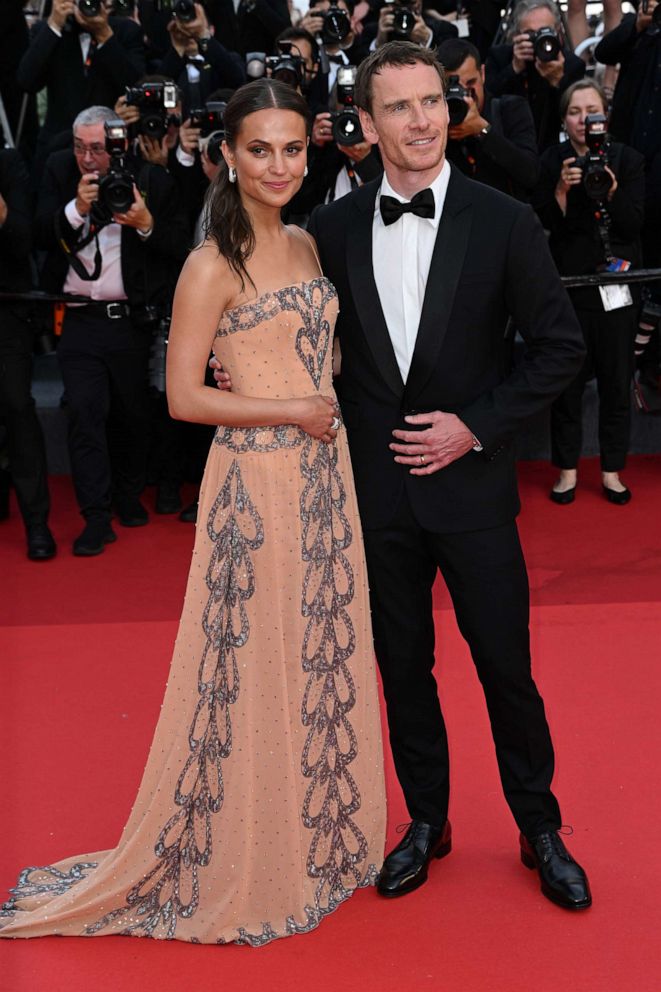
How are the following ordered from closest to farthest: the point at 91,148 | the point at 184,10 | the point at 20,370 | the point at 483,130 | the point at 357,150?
the point at 483,130
the point at 357,150
the point at 91,148
the point at 20,370
the point at 184,10

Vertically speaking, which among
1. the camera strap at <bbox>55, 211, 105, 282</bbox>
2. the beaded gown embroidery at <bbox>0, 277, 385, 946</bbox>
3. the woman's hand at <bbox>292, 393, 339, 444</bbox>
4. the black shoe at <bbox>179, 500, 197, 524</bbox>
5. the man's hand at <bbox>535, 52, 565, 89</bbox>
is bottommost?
the black shoe at <bbox>179, 500, 197, 524</bbox>

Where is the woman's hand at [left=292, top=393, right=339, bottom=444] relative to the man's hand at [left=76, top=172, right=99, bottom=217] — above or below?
below

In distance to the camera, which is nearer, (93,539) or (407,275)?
(407,275)

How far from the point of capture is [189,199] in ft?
17.7

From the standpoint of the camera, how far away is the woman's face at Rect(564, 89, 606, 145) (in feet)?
16.9

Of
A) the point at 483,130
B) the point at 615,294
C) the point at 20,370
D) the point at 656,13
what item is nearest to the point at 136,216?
the point at 20,370

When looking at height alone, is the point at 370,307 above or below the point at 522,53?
below

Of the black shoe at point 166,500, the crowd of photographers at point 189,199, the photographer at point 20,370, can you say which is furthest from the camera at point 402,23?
the black shoe at point 166,500

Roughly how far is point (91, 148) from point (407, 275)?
2840 millimetres

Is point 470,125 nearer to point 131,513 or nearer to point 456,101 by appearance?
point 456,101

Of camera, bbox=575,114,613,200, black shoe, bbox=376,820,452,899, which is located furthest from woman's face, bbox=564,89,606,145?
black shoe, bbox=376,820,452,899

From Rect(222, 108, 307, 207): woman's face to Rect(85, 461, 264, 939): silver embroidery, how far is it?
535mm

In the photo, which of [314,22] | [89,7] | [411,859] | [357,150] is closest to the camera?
[411,859]

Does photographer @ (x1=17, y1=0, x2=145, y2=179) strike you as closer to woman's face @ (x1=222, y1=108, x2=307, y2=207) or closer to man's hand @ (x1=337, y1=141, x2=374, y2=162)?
man's hand @ (x1=337, y1=141, x2=374, y2=162)
